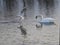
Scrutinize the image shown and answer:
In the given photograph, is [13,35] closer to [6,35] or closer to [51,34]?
[6,35]

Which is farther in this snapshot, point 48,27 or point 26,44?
point 48,27

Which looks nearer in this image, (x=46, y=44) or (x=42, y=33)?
(x=46, y=44)

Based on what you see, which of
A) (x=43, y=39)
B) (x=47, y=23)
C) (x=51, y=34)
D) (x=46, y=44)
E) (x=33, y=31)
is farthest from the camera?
(x=47, y=23)

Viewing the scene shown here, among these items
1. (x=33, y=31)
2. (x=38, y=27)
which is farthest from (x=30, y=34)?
(x=38, y=27)

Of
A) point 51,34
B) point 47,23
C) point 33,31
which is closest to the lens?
point 51,34

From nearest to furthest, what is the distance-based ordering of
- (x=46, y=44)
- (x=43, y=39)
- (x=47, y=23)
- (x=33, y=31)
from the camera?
1. (x=46, y=44)
2. (x=43, y=39)
3. (x=33, y=31)
4. (x=47, y=23)

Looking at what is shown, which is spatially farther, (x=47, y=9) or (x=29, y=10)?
(x=47, y=9)

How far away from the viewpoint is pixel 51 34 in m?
4.52

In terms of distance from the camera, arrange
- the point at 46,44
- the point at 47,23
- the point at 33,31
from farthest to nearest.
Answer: the point at 47,23
the point at 33,31
the point at 46,44

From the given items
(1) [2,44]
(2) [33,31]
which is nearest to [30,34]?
(2) [33,31]

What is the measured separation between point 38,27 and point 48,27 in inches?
10.5

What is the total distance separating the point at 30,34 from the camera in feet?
15.3

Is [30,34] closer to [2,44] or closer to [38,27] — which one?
[38,27]

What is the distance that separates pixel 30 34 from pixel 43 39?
56cm
